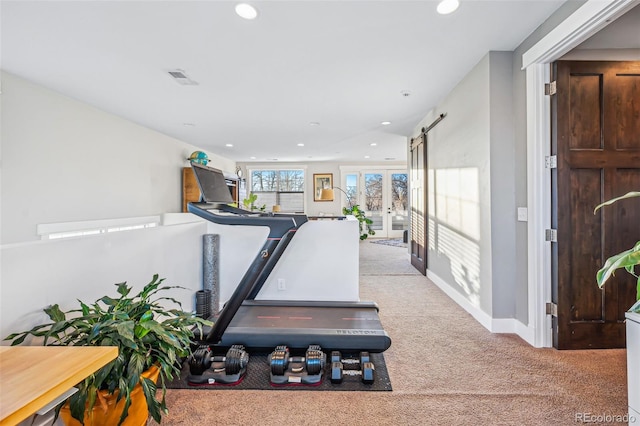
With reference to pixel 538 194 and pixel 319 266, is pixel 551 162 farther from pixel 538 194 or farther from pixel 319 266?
pixel 319 266

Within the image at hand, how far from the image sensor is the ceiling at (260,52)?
2033mm

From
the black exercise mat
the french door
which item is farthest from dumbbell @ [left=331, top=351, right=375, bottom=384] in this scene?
the french door

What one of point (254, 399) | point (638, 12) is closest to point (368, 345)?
point (254, 399)

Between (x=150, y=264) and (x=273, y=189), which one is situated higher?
(x=273, y=189)

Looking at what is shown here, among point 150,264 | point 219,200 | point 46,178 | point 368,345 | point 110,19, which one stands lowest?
point 368,345

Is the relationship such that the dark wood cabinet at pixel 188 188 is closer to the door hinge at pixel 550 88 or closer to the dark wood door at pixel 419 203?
the dark wood door at pixel 419 203

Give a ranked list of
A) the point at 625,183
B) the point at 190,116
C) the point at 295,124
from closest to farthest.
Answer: the point at 625,183 → the point at 190,116 → the point at 295,124

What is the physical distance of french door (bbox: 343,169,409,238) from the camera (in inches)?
382

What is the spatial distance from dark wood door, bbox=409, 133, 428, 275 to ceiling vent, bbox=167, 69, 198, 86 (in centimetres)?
324

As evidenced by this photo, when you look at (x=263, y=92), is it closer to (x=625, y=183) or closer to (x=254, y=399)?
(x=254, y=399)

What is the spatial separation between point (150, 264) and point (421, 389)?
7.07 feet

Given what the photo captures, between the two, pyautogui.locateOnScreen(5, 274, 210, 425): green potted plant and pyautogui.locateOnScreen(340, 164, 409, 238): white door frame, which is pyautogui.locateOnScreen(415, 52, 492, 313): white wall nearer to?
pyautogui.locateOnScreen(5, 274, 210, 425): green potted plant

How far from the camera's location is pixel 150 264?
2.42 m

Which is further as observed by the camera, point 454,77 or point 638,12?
point 454,77
